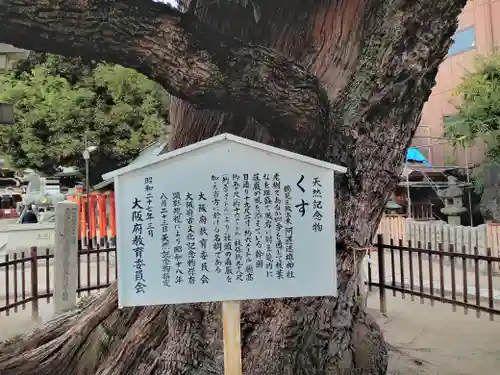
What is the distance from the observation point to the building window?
17344 millimetres

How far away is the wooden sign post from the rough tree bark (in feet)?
2.20

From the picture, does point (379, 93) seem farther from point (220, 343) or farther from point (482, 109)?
point (482, 109)

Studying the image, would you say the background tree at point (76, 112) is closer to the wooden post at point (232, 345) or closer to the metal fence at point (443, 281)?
the metal fence at point (443, 281)

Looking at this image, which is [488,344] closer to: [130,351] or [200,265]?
[130,351]

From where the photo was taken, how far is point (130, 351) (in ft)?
13.0

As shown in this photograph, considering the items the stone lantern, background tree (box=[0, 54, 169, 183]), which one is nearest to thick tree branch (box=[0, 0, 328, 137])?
the stone lantern

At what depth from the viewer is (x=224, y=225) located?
246 centimetres

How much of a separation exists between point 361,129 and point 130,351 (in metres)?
2.43

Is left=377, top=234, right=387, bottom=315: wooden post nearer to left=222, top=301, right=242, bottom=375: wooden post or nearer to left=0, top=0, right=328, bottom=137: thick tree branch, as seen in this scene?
left=0, top=0, right=328, bottom=137: thick tree branch

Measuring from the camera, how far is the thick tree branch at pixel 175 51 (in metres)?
2.59

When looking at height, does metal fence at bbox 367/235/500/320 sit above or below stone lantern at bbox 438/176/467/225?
below

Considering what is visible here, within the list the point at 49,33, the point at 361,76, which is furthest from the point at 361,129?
the point at 49,33

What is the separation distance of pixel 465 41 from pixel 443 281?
532 inches

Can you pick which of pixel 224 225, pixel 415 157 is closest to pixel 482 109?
pixel 415 157
